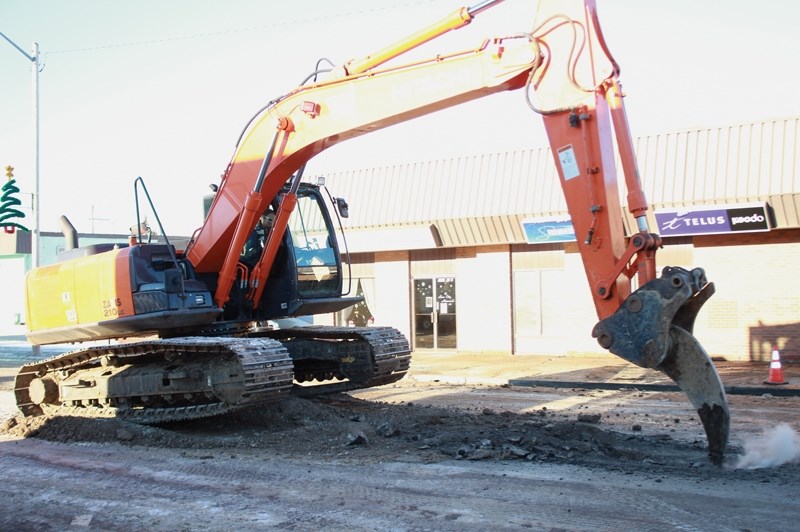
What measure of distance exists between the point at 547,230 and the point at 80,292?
11.6 m

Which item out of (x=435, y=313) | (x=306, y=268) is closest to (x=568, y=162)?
(x=306, y=268)

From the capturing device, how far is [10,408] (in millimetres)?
12953

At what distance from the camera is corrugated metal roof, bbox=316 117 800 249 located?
16.4m

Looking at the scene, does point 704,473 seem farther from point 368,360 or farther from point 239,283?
point 239,283

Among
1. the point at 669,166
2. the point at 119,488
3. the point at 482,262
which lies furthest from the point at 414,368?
the point at 119,488

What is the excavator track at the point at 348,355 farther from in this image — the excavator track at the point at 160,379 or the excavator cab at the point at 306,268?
the excavator track at the point at 160,379

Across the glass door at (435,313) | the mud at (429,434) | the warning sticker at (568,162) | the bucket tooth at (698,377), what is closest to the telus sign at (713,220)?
the glass door at (435,313)

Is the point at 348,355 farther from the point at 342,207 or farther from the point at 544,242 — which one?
the point at 544,242

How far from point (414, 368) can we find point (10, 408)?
331 inches

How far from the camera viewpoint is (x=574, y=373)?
1633 centimetres

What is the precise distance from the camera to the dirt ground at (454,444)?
6.32 metres

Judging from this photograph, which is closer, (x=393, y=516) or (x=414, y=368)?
(x=393, y=516)

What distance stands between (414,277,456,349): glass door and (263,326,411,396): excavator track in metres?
10.5

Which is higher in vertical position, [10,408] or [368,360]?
[368,360]
